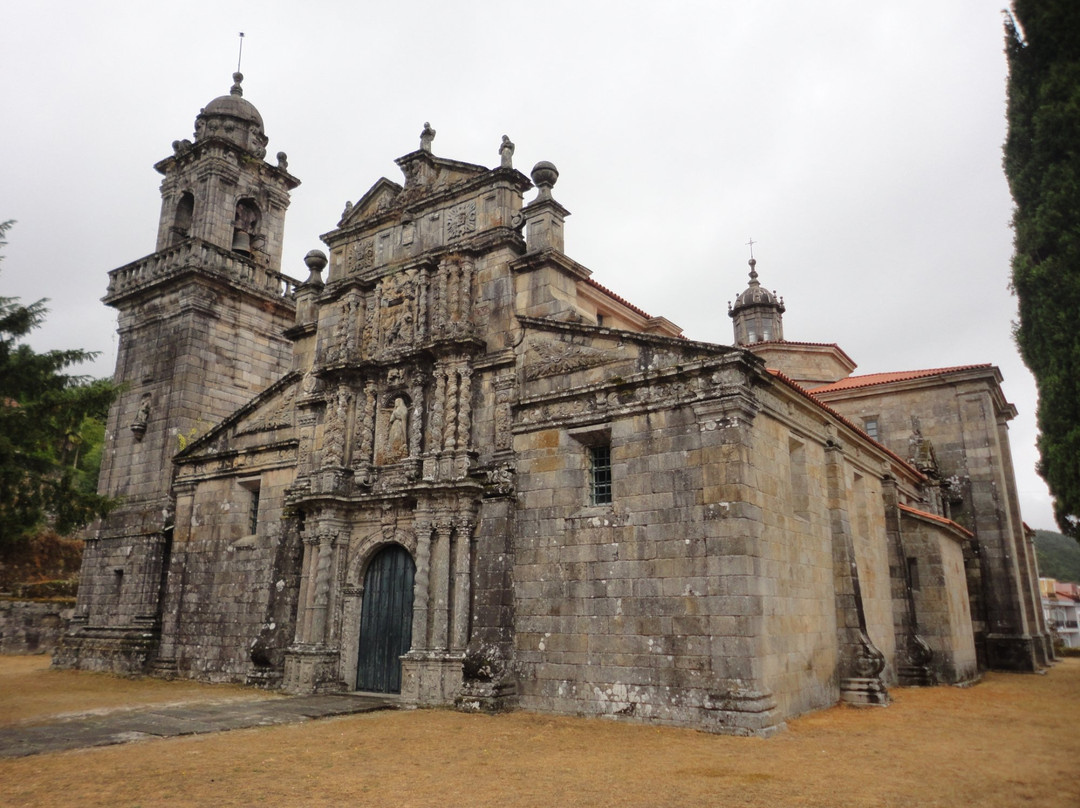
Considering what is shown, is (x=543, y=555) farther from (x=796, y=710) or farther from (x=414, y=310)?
(x=414, y=310)

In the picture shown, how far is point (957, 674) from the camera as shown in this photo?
648 inches

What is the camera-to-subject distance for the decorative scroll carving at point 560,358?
1338 cm

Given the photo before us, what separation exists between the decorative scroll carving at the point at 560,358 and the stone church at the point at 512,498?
51mm

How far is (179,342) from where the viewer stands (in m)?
22.7

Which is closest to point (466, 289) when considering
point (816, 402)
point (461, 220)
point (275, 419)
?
point (461, 220)

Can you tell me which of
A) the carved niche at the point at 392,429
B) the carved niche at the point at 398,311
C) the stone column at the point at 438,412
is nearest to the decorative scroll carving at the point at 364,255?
the carved niche at the point at 398,311

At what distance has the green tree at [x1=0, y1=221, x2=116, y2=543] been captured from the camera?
36.4 ft

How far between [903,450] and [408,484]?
15.8m

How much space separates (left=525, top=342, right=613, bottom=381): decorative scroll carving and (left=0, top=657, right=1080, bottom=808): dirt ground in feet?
19.3

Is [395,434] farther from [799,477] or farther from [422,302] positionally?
[799,477]

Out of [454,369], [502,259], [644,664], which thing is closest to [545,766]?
[644,664]

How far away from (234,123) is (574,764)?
24210mm

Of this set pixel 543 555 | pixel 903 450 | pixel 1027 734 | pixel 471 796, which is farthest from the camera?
pixel 903 450

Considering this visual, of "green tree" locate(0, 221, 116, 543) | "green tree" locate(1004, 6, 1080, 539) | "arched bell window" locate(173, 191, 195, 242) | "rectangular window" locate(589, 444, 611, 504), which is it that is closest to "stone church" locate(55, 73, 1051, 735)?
"rectangular window" locate(589, 444, 611, 504)
